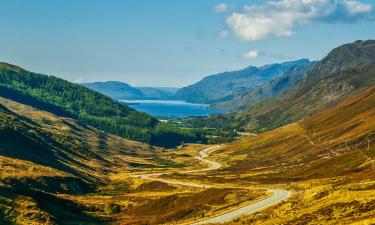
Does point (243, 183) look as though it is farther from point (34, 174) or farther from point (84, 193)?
point (34, 174)

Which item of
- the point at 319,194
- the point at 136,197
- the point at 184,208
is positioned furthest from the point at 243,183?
the point at 319,194

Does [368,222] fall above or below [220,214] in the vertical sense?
above

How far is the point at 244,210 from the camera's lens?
113 metres

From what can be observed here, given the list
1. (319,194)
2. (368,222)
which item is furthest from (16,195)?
(368,222)

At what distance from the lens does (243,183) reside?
190 meters

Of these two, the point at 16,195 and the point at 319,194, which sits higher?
the point at 319,194

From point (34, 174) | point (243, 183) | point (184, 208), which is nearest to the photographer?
point (184, 208)

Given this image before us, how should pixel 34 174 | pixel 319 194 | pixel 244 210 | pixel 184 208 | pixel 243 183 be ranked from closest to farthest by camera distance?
pixel 319 194, pixel 244 210, pixel 184 208, pixel 34 174, pixel 243 183

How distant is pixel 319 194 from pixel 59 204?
197ft

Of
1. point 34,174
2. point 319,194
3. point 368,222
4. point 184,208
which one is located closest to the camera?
point 368,222

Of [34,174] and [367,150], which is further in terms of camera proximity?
[367,150]

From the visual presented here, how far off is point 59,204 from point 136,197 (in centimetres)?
4508

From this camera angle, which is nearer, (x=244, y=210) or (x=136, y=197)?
(x=244, y=210)

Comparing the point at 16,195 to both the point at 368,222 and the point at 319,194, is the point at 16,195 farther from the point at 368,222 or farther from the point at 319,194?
the point at 368,222
